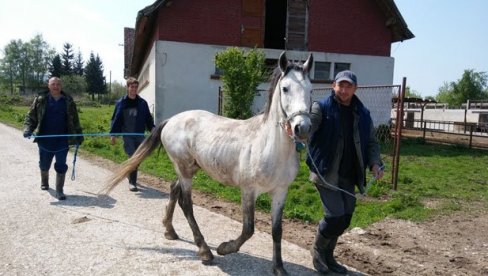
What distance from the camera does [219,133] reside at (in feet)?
14.3

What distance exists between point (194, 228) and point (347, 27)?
614 inches

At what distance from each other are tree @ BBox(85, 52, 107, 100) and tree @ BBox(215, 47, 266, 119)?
→ 60.4 meters

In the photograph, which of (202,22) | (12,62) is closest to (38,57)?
(12,62)

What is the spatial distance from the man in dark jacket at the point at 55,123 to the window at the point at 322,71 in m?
13.0

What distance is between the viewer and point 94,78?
231ft

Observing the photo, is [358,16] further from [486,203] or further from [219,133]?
[219,133]

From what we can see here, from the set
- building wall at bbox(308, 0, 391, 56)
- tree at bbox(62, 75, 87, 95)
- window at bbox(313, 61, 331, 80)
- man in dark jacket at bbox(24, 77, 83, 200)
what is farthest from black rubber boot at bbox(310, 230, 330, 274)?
tree at bbox(62, 75, 87, 95)

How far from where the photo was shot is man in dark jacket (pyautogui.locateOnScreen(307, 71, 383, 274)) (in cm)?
389

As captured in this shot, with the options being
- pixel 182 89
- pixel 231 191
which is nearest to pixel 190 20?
pixel 182 89

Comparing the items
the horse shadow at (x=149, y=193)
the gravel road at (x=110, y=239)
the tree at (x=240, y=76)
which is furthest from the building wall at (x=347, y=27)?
the gravel road at (x=110, y=239)

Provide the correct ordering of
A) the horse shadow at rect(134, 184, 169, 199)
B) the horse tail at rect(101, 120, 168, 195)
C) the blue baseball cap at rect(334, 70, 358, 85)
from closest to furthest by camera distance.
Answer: the blue baseball cap at rect(334, 70, 358, 85) → the horse tail at rect(101, 120, 168, 195) → the horse shadow at rect(134, 184, 169, 199)

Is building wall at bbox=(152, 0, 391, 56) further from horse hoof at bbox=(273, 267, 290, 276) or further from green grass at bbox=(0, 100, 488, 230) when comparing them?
horse hoof at bbox=(273, 267, 290, 276)

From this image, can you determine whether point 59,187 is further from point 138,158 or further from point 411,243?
point 411,243

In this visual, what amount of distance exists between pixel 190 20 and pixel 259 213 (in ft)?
37.6
